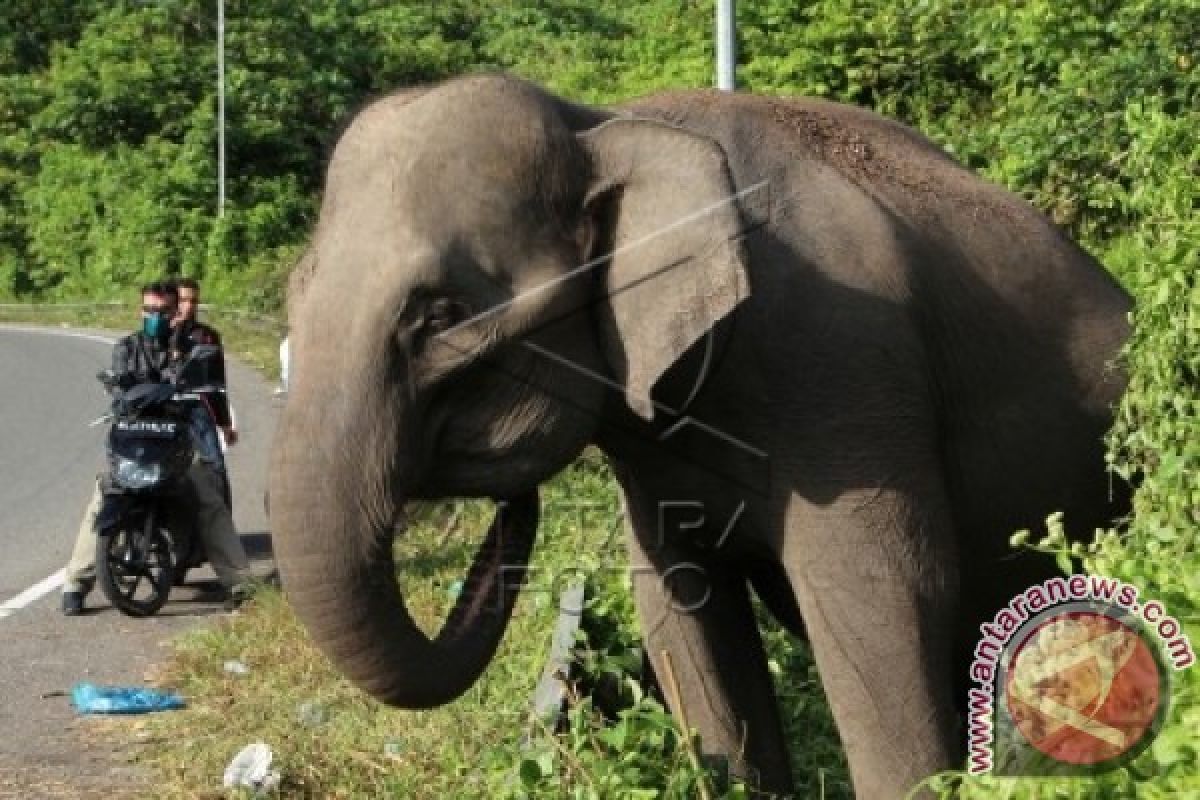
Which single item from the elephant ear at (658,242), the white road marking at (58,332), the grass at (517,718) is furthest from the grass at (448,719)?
the white road marking at (58,332)

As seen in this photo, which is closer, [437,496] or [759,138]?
[437,496]

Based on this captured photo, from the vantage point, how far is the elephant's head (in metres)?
4.46

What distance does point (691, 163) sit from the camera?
15.5 feet

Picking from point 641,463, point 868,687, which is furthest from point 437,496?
point 868,687

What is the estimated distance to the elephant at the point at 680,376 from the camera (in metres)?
4.52

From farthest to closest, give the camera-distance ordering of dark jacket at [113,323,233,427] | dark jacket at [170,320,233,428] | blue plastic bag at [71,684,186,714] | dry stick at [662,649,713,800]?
dark jacket at [170,320,233,428] → dark jacket at [113,323,233,427] → blue plastic bag at [71,684,186,714] → dry stick at [662,649,713,800]

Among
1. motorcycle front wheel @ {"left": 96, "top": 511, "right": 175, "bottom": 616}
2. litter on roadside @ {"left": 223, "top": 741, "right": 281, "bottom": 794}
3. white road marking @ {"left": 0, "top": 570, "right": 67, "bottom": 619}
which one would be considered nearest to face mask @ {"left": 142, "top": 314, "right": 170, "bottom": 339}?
motorcycle front wheel @ {"left": 96, "top": 511, "right": 175, "bottom": 616}

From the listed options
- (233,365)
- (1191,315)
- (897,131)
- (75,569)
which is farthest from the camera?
(233,365)

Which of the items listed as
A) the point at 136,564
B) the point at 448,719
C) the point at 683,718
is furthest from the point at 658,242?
the point at 136,564

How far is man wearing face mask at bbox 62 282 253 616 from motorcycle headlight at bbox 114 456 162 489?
0.89ft

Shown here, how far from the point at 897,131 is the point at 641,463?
131cm

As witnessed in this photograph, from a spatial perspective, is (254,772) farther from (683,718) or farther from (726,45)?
(726,45)

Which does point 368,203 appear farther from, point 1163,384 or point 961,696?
point 961,696

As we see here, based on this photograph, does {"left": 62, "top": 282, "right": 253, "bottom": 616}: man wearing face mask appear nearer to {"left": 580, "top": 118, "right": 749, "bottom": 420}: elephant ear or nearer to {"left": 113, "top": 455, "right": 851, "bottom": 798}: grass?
{"left": 113, "top": 455, "right": 851, "bottom": 798}: grass
